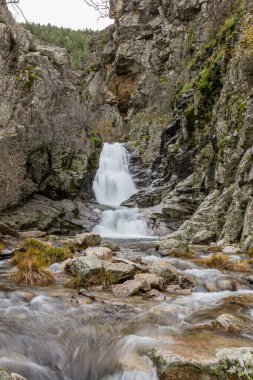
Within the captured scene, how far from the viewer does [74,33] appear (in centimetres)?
11531

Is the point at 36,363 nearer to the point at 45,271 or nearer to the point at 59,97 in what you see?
the point at 45,271

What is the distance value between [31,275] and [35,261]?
0.74 m

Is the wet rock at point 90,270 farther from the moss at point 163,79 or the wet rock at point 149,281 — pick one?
the moss at point 163,79

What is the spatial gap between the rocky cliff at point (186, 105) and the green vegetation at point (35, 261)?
5.47 metres

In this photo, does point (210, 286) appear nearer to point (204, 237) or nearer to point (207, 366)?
point (207, 366)

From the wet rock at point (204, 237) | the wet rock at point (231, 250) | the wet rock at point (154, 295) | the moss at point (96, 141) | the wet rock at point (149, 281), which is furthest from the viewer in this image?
the moss at point (96, 141)

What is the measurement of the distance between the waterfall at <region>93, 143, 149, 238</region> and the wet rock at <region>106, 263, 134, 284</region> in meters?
14.5

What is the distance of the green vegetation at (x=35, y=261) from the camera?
9.99 metres

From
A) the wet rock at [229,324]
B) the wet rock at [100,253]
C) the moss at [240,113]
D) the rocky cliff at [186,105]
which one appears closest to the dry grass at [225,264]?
the rocky cliff at [186,105]

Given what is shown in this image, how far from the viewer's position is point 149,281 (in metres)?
9.58

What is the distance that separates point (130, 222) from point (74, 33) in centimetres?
10365

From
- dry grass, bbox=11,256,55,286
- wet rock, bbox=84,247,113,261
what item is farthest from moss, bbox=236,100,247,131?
→ dry grass, bbox=11,256,55,286

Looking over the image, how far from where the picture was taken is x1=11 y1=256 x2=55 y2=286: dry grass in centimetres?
989

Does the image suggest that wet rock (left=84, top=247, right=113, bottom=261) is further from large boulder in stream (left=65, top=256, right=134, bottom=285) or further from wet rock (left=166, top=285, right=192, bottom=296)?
wet rock (left=166, top=285, right=192, bottom=296)
